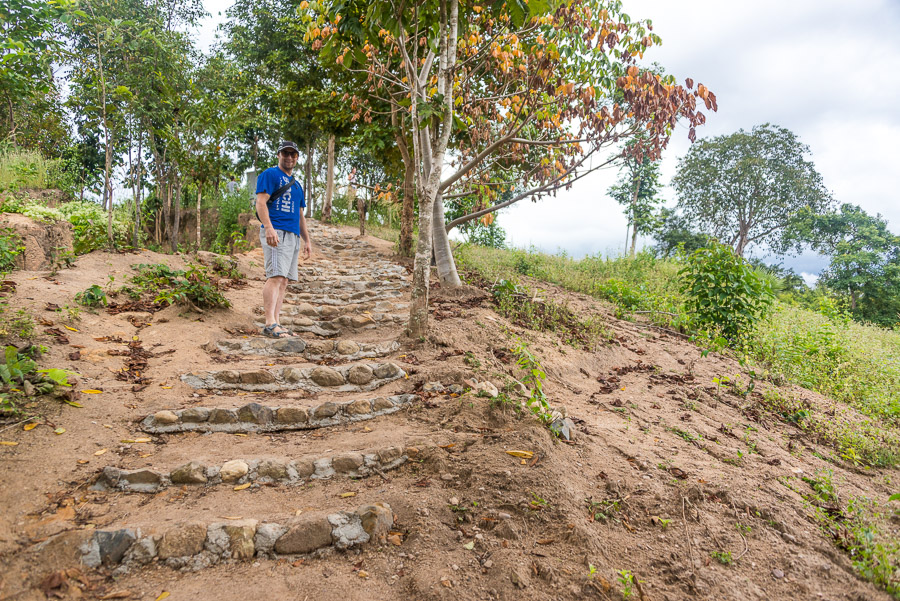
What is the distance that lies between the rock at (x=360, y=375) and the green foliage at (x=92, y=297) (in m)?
3.00

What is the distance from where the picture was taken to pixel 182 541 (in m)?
2.28

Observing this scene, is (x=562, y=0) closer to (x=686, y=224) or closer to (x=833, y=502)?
(x=833, y=502)

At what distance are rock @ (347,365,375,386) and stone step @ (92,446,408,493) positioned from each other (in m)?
1.25

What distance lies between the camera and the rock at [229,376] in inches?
162

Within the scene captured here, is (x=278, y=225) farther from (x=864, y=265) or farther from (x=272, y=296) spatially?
(x=864, y=265)

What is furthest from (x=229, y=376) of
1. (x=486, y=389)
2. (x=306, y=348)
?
(x=486, y=389)

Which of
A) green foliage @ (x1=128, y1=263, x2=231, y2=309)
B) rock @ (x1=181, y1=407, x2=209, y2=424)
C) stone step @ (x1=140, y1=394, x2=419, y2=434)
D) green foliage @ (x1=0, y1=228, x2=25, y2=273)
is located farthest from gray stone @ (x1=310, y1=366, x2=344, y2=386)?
green foliage @ (x1=0, y1=228, x2=25, y2=273)

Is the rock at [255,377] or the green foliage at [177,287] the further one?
the green foliage at [177,287]

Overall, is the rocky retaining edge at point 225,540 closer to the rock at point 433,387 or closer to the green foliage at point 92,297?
the rock at point 433,387

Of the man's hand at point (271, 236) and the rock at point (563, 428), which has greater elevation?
the man's hand at point (271, 236)

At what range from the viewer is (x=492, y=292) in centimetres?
711

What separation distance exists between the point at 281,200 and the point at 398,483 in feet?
12.1

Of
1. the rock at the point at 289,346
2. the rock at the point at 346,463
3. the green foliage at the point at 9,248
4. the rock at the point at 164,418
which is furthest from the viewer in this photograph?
the rock at the point at 289,346

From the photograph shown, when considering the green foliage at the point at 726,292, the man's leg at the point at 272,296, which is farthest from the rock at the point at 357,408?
the green foliage at the point at 726,292
